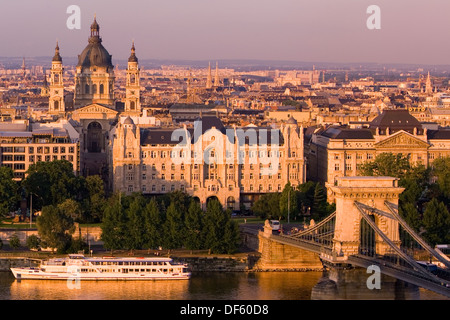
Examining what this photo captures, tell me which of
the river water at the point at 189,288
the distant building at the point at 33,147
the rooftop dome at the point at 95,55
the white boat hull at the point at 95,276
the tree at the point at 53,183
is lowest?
the river water at the point at 189,288

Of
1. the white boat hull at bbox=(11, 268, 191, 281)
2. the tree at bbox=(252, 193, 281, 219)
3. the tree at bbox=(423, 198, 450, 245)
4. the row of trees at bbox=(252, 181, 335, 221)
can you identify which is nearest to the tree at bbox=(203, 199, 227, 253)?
the white boat hull at bbox=(11, 268, 191, 281)

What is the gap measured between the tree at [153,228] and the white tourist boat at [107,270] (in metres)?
2.53

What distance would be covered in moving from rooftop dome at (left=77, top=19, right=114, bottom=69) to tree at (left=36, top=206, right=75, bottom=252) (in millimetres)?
45795

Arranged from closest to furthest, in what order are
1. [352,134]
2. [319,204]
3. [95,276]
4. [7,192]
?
[95,276], [7,192], [319,204], [352,134]

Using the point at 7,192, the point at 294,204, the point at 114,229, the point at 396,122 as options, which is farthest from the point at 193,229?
the point at 396,122

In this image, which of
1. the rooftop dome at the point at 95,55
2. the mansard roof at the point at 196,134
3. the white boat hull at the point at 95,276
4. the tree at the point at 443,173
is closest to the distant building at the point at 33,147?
the mansard roof at the point at 196,134

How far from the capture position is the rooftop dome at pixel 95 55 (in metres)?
97.4

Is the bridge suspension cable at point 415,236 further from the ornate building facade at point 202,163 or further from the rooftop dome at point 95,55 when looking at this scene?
the rooftop dome at point 95,55

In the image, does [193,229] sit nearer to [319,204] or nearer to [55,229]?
[55,229]

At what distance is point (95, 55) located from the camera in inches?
3844

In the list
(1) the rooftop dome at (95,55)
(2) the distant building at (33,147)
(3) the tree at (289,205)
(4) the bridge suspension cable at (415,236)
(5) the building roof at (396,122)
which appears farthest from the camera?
(1) the rooftop dome at (95,55)

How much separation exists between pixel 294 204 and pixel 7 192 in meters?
11.6

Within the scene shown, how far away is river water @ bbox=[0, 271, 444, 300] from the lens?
45062 mm
